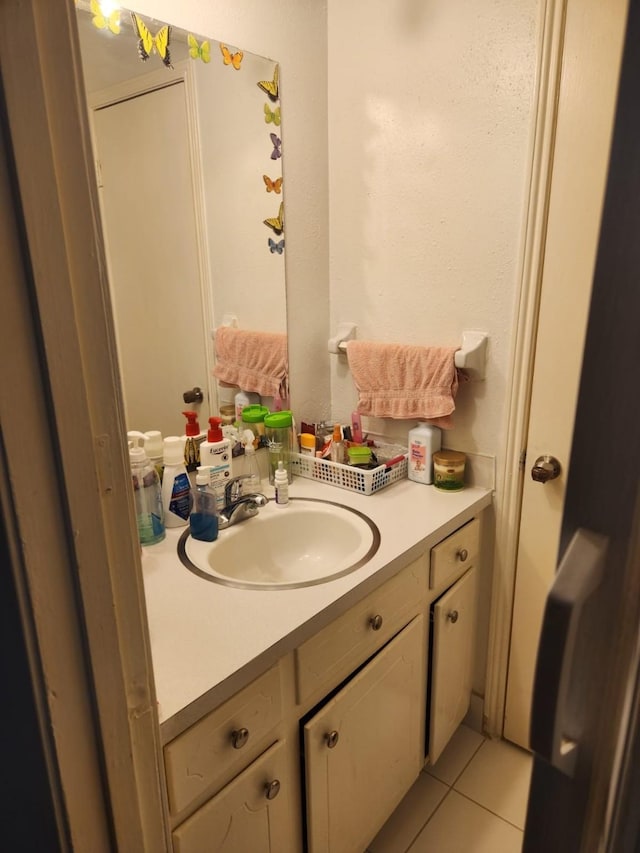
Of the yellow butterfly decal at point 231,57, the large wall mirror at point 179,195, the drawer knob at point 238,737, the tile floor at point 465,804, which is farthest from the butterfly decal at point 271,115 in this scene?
the tile floor at point 465,804

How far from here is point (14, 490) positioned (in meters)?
0.48

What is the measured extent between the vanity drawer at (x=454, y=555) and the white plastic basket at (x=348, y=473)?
237mm

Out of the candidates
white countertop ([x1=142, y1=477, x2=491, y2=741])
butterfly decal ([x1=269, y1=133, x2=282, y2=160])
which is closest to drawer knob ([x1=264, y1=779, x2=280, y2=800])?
white countertop ([x1=142, y1=477, x2=491, y2=741])

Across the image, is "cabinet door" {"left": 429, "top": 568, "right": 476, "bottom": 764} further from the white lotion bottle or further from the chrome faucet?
the chrome faucet

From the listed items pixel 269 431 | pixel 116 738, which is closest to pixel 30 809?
pixel 116 738

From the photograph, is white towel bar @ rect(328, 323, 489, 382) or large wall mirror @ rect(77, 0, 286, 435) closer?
large wall mirror @ rect(77, 0, 286, 435)

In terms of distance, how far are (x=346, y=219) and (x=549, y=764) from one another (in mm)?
1468

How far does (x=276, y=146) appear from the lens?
4.93ft

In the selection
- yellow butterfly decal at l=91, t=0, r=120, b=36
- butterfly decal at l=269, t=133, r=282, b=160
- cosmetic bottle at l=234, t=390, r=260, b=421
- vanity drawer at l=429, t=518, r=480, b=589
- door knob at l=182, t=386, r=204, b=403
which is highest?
yellow butterfly decal at l=91, t=0, r=120, b=36

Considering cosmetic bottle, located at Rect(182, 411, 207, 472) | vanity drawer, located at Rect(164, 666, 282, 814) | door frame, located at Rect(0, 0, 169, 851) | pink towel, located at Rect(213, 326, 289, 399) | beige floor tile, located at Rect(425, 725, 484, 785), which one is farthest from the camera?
beige floor tile, located at Rect(425, 725, 484, 785)

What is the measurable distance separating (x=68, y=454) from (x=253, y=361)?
109cm

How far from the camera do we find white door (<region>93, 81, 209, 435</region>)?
1.20m

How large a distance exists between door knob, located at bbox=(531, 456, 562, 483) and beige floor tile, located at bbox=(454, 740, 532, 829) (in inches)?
32.0

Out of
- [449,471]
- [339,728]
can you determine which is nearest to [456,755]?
[339,728]
